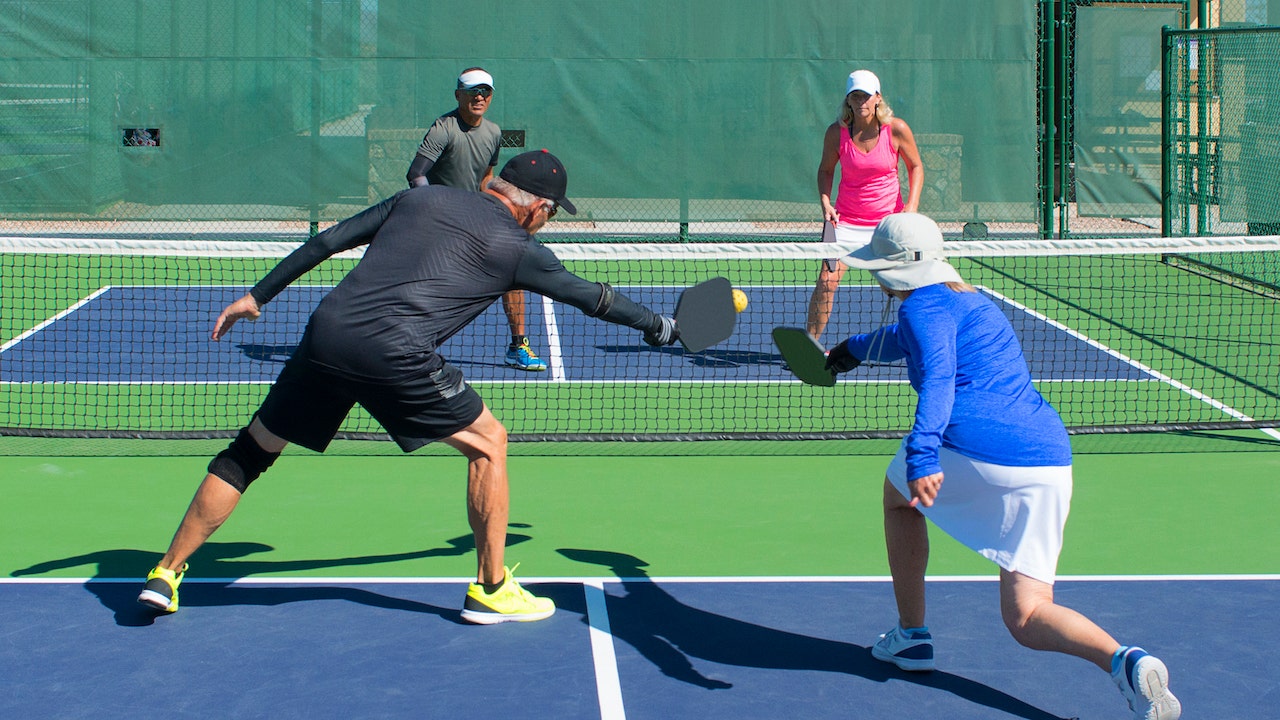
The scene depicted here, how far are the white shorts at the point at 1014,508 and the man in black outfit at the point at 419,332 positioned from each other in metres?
1.28

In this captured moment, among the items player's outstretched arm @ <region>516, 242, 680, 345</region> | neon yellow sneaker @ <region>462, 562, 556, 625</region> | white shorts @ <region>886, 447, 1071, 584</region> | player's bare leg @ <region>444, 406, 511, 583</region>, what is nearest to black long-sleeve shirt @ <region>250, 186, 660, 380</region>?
player's outstretched arm @ <region>516, 242, 680, 345</region>

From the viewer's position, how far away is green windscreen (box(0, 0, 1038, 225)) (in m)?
15.9

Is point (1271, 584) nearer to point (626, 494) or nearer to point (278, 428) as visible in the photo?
point (626, 494)

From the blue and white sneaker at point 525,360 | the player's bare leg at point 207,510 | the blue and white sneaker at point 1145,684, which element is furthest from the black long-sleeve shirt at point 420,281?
the blue and white sneaker at point 525,360

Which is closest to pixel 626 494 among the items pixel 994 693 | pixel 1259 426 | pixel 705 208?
pixel 994 693

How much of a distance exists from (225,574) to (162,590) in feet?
2.12

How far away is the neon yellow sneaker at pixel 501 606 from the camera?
5.31 meters

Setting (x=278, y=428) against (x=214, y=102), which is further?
(x=214, y=102)

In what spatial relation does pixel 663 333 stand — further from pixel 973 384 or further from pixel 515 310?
pixel 515 310

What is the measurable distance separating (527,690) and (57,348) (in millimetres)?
7084

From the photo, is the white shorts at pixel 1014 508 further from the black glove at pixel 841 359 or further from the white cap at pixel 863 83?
the white cap at pixel 863 83

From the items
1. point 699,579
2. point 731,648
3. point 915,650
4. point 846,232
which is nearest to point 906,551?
point 915,650

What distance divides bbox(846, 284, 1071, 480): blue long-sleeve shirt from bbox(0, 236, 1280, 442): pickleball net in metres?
2.85

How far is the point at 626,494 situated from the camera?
23.7 feet
